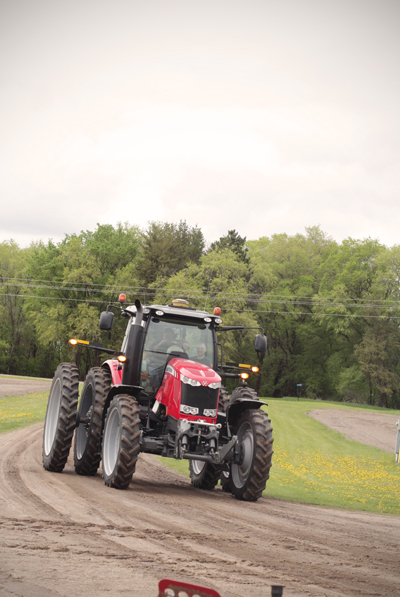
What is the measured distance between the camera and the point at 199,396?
976 centimetres

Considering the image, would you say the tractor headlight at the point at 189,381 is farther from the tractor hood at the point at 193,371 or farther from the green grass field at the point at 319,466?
the green grass field at the point at 319,466

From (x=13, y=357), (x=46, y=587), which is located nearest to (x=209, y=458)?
(x=46, y=587)

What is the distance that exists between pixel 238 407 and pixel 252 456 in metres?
1.07

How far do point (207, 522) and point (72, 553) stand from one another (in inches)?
95.8

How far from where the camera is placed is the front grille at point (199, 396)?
9680 millimetres

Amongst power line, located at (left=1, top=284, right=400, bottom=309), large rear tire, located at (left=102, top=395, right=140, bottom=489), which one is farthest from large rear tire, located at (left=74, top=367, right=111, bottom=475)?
power line, located at (left=1, top=284, right=400, bottom=309)

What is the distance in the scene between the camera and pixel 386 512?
36.7 ft

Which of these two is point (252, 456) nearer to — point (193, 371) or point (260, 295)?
point (193, 371)

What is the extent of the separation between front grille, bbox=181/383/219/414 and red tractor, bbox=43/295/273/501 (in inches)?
0.6

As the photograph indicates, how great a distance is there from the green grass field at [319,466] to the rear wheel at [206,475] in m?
1.30

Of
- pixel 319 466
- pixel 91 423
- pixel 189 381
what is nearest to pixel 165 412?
pixel 189 381

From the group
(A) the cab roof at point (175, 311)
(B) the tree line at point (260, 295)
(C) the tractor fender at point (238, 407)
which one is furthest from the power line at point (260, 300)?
(C) the tractor fender at point (238, 407)

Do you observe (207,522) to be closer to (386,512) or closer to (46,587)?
(46,587)

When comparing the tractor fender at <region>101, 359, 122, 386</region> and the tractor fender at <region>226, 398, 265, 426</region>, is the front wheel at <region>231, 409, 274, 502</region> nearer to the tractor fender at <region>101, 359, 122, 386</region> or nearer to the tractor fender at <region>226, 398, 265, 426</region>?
the tractor fender at <region>226, 398, 265, 426</region>
